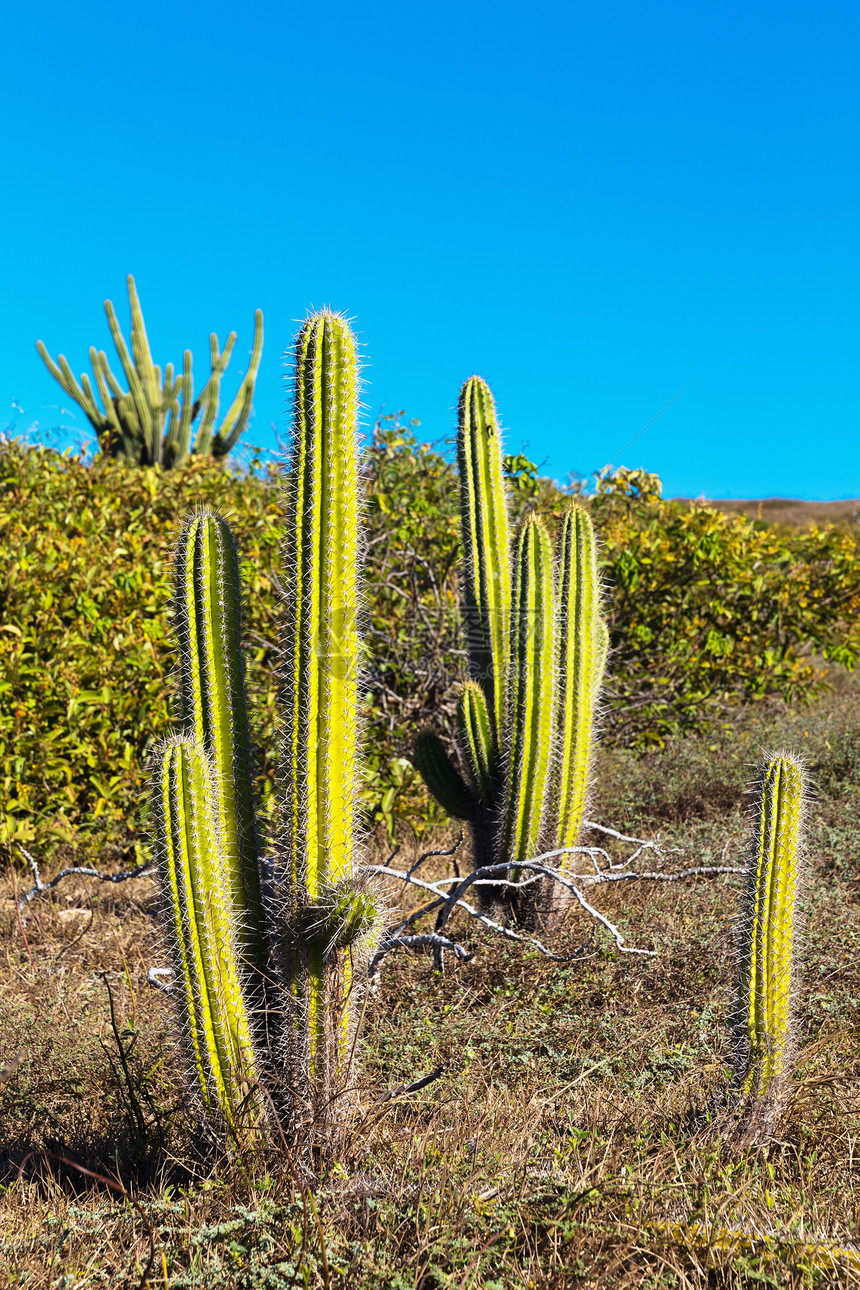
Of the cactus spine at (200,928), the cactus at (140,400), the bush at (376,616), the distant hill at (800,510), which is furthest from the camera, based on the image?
the distant hill at (800,510)

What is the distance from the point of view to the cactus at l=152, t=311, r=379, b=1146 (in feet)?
7.29

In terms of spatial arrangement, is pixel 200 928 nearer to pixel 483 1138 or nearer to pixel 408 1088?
pixel 408 1088

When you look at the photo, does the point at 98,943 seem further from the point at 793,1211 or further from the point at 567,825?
the point at 793,1211

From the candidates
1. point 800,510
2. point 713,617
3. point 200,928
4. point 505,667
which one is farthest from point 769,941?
point 800,510

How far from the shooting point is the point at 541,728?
12.4 ft

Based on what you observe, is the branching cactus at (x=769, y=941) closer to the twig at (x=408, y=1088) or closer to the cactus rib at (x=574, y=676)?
the twig at (x=408, y=1088)

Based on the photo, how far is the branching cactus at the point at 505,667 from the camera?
388 centimetres

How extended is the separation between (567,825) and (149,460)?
32.4 ft

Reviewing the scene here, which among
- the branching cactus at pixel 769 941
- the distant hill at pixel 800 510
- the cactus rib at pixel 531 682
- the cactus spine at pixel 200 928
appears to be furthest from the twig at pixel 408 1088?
the distant hill at pixel 800 510

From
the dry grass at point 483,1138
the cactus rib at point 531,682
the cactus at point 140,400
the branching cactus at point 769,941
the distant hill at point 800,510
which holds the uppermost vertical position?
the distant hill at point 800,510

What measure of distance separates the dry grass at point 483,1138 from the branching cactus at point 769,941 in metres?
0.19

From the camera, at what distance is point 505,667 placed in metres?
4.02

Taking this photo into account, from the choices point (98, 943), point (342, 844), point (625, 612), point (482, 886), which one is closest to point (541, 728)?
point (482, 886)

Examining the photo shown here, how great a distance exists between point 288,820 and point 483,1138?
92cm
